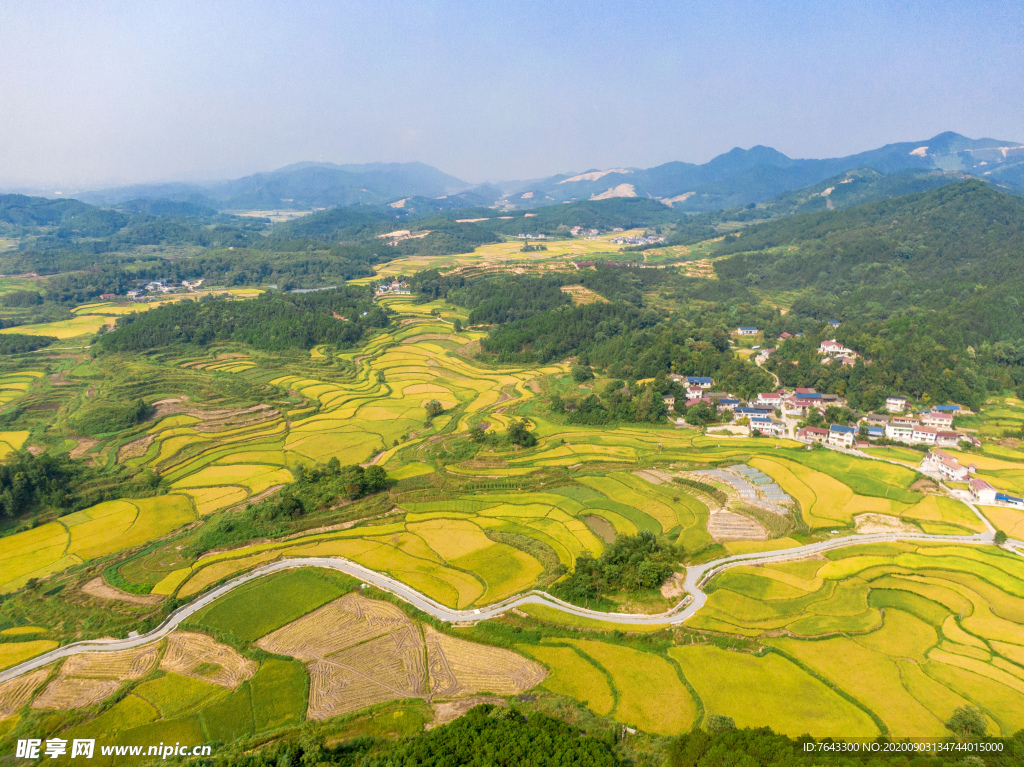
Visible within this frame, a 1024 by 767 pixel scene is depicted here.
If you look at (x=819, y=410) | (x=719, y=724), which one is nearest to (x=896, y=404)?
(x=819, y=410)

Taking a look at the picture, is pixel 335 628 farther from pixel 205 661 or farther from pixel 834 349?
pixel 834 349

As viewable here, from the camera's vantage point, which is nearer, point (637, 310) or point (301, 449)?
point (301, 449)

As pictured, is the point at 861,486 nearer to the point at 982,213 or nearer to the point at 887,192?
the point at 982,213

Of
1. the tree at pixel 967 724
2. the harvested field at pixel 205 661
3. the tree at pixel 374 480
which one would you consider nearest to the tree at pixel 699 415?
the tree at pixel 374 480

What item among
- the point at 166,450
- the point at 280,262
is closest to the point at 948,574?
the point at 166,450

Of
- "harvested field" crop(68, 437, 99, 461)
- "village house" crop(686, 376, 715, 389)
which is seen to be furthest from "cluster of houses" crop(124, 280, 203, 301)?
"village house" crop(686, 376, 715, 389)

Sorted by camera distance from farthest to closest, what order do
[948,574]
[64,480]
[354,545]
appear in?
[64,480] < [354,545] < [948,574]

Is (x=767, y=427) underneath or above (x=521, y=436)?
underneath
